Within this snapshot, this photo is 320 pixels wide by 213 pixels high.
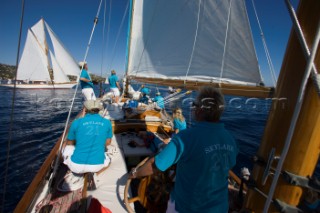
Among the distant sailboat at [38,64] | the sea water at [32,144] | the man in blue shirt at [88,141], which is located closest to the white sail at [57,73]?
the distant sailboat at [38,64]

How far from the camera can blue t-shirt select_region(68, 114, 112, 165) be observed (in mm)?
2568

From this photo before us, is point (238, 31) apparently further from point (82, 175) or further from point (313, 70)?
point (82, 175)

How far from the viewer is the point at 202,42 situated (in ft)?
9.91

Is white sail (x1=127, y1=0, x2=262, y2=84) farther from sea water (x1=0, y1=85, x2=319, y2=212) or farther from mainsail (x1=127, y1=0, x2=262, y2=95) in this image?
sea water (x1=0, y1=85, x2=319, y2=212)

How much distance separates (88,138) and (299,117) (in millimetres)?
2538

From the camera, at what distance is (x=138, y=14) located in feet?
19.7

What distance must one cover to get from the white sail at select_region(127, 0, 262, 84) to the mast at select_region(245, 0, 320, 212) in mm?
1588

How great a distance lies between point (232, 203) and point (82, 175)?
2.34 m

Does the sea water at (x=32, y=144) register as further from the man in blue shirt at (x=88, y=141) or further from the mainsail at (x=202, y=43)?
the man in blue shirt at (x=88, y=141)

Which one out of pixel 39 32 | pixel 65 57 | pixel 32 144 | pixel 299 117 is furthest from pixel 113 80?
pixel 39 32

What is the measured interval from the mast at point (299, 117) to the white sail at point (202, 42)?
1588 mm

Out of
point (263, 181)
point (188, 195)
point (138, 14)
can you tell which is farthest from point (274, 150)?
point (138, 14)

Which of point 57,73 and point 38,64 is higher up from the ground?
point 38,64

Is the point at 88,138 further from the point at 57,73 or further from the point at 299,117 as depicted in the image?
the point at 57,73
